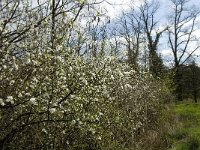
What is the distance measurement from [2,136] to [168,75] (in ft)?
57.3

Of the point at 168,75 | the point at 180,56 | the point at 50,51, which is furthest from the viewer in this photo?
the point at 180,56

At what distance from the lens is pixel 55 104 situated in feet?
21.6

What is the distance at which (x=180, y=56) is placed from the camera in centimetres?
4962

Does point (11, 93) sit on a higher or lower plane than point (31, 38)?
lower

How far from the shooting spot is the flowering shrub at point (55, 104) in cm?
661

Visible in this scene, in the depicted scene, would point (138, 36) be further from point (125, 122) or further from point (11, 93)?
point (11, 93)

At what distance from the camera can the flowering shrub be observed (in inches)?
260

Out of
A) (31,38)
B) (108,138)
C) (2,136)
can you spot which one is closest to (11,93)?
(2,136)

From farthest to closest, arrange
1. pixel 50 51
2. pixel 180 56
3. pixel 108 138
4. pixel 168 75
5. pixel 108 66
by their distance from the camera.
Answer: pixel 180 56 → pixel 168 75 → pixel 108 66 → pixel 108 138 → pixel 50 51

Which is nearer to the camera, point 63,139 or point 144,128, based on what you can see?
point 63,139

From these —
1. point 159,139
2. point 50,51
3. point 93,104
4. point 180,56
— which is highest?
point 180,56

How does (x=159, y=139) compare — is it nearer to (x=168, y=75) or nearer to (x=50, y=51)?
(x=50, y=51)

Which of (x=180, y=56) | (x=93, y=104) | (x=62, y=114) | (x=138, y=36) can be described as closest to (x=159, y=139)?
(x=93, y=104)

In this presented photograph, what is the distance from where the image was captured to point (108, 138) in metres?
9.12
